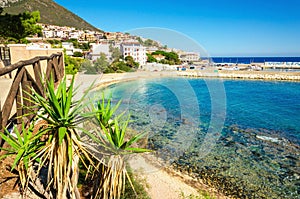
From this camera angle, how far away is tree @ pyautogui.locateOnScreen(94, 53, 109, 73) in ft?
17.5

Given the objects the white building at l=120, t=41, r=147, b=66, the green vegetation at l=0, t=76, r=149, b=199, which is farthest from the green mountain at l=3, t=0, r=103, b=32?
the green vegetation at l=0, t=76, r=149, b=199

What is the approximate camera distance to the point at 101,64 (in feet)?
18.9

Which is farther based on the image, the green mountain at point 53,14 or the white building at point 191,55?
the green mountain at point 53,14

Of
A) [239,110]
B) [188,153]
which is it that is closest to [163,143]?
[188,153]

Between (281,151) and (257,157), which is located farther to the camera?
(281,151)

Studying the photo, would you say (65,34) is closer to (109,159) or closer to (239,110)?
(239,110)

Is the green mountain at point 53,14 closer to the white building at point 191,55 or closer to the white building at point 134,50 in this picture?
the white building at point 134,50

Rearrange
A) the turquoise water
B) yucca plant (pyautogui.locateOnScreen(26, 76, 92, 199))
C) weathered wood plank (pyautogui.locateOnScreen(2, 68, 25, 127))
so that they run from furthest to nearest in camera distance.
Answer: the turquoise water, weathered wood plank (pyautogui.locateOnScreen(2, 68, 25, 127)), yucca plant (pyautogui.locateOnScreen(26, 76, 92, 199))

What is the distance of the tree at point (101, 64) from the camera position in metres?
5.34

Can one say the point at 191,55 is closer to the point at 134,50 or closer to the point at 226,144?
the point at 134,50

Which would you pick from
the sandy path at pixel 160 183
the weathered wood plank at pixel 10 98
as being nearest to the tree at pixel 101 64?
the weathered wood plank at pixel 10 98

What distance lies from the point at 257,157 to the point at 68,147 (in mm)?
7867

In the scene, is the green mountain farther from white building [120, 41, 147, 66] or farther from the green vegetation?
the green vegetation

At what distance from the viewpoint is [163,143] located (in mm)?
9312
